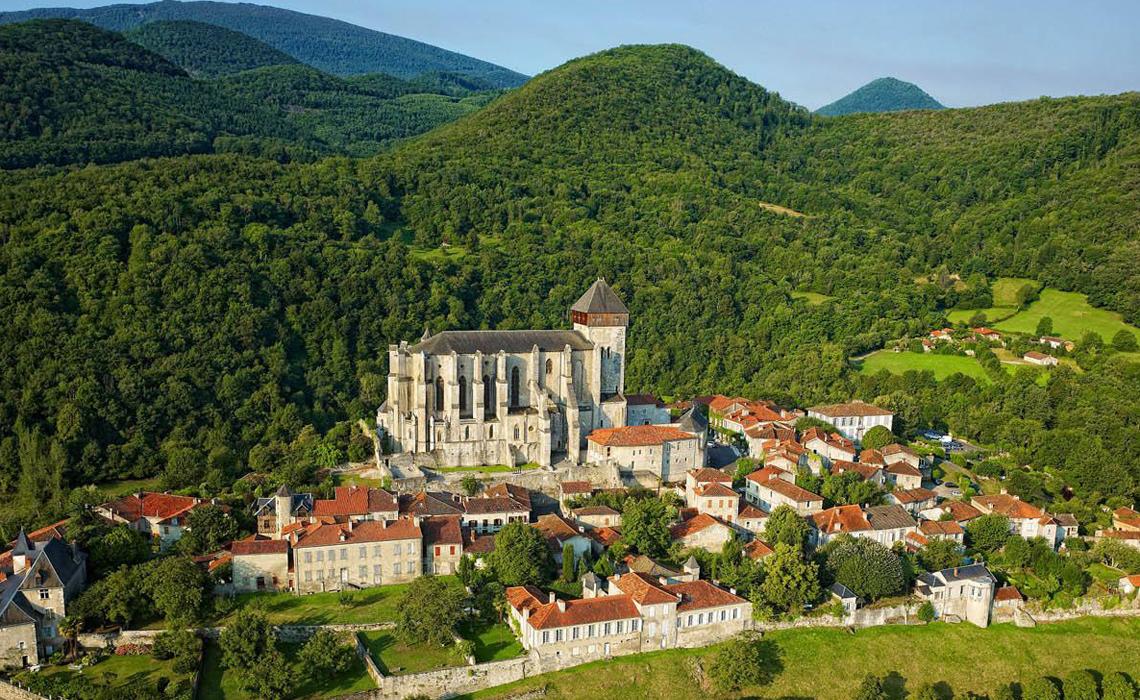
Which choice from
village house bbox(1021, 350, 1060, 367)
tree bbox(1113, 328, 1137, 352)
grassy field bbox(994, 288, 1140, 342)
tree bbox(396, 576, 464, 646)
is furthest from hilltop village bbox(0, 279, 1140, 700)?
grassy field bbox(994, 288, 1140, 342)

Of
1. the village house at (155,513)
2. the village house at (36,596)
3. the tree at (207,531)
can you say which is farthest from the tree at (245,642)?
the village house at (155,513)

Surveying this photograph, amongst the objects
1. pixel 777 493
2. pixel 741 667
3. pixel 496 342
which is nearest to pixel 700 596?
pixel 741 667

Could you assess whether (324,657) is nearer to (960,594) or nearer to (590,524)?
(590,524)

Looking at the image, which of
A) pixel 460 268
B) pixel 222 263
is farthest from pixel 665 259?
pixel 222 263

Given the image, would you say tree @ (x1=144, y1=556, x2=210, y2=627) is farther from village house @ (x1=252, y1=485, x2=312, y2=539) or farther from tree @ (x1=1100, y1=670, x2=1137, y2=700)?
tree @ (x1=1100, y1=670, x2=1137, y2=700)

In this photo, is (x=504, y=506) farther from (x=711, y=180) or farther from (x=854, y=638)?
(x=711, y=180)
